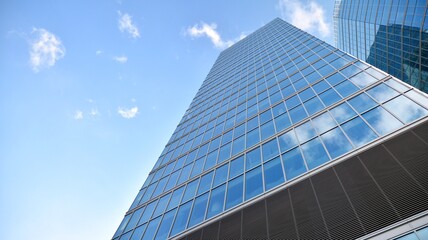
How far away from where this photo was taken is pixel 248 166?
55.1ft

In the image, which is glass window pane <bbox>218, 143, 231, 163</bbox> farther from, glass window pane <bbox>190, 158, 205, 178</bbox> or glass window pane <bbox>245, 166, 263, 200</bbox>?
glass window pane <bbox>245, 166, 263, 200</bbox>

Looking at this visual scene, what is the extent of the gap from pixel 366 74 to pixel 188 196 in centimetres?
1346

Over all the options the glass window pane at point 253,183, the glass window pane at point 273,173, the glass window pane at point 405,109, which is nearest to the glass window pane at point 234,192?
the glass window pane at point 253,183

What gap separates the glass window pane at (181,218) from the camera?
601 inches

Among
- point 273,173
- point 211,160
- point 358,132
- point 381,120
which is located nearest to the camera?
point 381,120

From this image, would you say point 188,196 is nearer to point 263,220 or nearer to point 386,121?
point 263,220

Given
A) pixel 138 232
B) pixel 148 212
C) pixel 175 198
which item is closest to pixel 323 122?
pixel 175 198

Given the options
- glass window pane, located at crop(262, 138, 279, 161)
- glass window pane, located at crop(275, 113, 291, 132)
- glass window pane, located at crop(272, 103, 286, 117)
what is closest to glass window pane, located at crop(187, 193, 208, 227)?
glass window pane, located at crop(262, 138, 279, 161)

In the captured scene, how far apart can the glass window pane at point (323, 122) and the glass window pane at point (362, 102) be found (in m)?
1.40

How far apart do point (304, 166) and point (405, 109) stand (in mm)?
5054

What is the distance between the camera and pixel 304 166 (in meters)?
13.4

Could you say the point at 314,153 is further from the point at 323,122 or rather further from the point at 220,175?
the point at 220,175

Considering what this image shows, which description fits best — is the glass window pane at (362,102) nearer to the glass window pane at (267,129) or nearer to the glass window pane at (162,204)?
the glass window pane at (267,129)

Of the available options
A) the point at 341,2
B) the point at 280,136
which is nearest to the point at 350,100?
the point at 280,136
